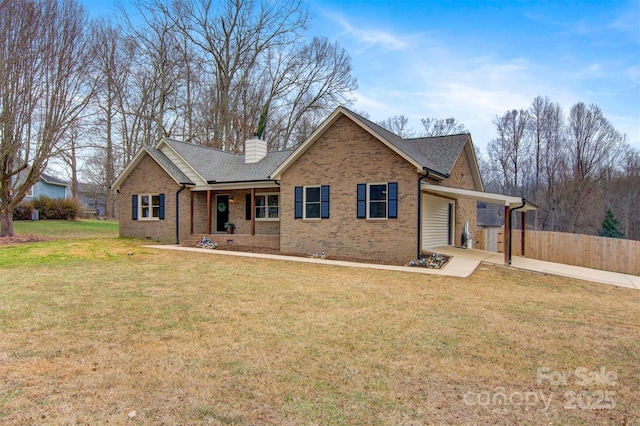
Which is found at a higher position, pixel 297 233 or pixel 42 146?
pixel 42 146

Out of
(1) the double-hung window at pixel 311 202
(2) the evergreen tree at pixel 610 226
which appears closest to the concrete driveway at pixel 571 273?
(1) the double-hung window at pixel 311 202

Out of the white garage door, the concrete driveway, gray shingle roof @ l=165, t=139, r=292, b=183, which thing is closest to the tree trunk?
gray shingle roof @ l=165, t=139, r=292, b=183

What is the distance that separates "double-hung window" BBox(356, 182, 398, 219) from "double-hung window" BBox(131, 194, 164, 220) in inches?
417

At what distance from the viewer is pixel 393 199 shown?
46.4ft

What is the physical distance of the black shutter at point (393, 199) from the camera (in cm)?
1410

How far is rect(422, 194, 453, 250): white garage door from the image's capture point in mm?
15167

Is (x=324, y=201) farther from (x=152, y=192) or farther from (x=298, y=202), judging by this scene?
(x=152, y=192)

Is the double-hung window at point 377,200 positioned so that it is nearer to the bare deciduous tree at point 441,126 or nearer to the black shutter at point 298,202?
the black shutter at point 298,202

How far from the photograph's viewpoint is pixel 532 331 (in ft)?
20.0

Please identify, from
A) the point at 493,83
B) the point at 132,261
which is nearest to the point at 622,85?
the point at 493,83

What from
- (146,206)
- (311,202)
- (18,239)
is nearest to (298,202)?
(311,202)

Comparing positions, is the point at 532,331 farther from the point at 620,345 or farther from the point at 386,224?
the point at 386,224

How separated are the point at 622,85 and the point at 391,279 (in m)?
18.6

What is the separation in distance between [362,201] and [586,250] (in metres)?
10.1
